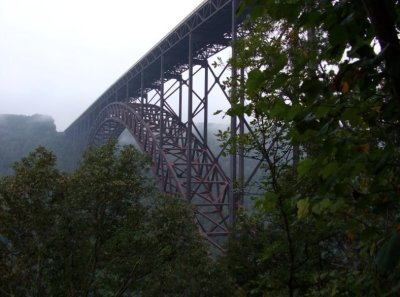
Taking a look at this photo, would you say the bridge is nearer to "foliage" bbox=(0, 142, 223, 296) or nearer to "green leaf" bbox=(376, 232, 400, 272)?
"foliage" bbox=(0, 142, 223, 296)

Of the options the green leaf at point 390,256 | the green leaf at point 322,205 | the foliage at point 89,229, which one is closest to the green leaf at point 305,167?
the green leaf at point 322,205

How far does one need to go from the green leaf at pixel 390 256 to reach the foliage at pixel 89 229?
27.5 feet

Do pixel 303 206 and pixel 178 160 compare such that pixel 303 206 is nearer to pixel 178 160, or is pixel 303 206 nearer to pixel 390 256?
pixel 390 256

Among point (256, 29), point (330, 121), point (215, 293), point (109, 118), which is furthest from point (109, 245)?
point (109, 118)

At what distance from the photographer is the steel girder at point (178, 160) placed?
73.2 feet

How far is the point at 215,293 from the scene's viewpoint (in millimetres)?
11844

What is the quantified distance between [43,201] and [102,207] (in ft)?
3.97

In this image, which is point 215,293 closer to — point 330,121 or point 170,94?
point 330,121

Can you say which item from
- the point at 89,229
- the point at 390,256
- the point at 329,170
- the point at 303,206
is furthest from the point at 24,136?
the point at 390,256

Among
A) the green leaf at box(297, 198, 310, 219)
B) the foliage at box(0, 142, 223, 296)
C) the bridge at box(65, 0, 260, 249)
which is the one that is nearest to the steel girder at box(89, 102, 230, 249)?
the bridge at box(65, 0, 260, 249)

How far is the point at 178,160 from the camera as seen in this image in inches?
1054

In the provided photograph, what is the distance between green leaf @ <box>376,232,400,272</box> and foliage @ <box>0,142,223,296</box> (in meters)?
8.39

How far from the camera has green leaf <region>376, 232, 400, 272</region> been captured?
1.18 meters

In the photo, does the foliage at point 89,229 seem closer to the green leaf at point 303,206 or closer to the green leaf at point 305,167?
the green leaf at point 303,206
